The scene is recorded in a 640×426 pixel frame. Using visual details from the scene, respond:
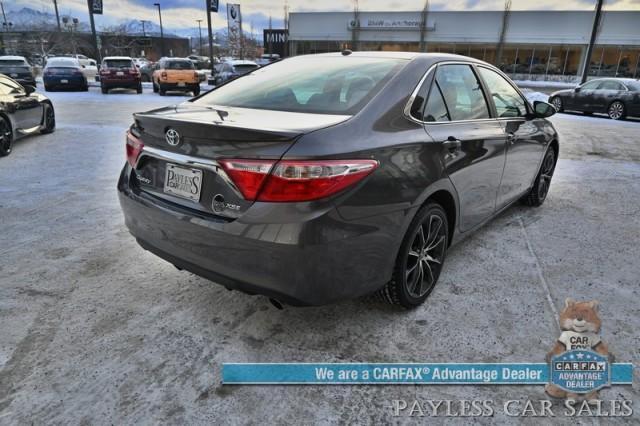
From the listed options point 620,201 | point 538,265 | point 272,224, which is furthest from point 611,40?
point 272,224

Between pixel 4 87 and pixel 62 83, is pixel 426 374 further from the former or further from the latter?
pixel 62 83

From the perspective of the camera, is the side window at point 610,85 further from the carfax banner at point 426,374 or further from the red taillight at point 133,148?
the red taillight at point 133,148

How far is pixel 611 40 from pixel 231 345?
135 feet

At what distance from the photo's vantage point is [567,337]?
226cm

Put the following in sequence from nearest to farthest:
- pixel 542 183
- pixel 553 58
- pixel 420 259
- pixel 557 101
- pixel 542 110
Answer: pixel 420 259
pixel 542 110
pixel 542 183
pixel 557 101
pixel 553 58

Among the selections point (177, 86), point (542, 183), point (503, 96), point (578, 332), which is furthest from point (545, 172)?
point (177, 86)

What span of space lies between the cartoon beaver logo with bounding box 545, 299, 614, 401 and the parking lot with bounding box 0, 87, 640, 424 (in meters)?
0.11

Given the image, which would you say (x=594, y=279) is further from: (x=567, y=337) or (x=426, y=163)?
(x=426, y=163)

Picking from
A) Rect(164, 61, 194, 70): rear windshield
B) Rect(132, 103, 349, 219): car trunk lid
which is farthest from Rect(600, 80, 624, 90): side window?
Rect(132, 103, 349, 219): car trunk lid

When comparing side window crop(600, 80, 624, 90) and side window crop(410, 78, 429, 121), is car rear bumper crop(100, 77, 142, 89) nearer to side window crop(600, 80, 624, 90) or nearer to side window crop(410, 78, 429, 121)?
side window crop(600, 80, 624, 90)

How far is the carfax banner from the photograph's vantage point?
2.20 meters

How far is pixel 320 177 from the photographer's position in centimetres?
195

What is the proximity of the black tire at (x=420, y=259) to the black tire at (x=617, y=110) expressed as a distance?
1405 cm

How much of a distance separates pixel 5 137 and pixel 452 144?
23.0 ft
